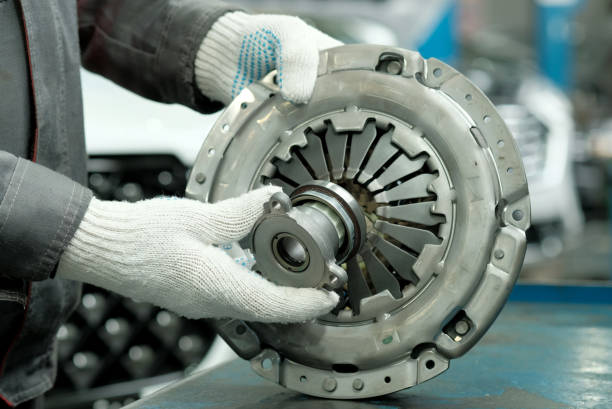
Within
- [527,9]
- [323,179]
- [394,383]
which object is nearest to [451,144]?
[323,179]

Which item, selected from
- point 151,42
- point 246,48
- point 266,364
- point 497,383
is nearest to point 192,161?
point 151,42

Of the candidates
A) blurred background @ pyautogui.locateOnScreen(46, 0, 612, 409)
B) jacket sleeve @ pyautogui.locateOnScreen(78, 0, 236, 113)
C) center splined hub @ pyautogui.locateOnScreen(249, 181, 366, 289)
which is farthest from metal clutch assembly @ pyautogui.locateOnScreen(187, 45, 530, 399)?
blurred background @ pyautogui.locateOnScreen(46, 0, 612, 409)


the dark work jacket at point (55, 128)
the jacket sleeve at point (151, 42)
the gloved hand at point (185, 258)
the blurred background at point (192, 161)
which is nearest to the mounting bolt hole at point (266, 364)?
the gloved hand at point (185, 258)

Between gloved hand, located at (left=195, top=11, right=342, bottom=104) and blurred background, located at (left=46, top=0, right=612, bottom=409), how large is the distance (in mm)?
205

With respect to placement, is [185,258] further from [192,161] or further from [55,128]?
[192,161]

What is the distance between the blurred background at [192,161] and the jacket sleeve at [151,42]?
8.7 inches

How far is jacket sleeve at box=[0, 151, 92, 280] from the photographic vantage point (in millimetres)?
981

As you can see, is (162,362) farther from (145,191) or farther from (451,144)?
(451,144)

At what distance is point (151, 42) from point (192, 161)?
0.96 metres

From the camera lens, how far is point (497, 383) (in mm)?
1188

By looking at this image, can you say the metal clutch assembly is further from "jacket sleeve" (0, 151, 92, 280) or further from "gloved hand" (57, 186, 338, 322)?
"jacket sleeve" (0, 151, 92, 280)

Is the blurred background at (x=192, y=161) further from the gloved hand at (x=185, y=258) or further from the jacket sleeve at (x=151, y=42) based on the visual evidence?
the gloved hand at (x=185, y=258)

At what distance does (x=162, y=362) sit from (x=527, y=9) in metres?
12.6

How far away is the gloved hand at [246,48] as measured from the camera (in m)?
1.19
